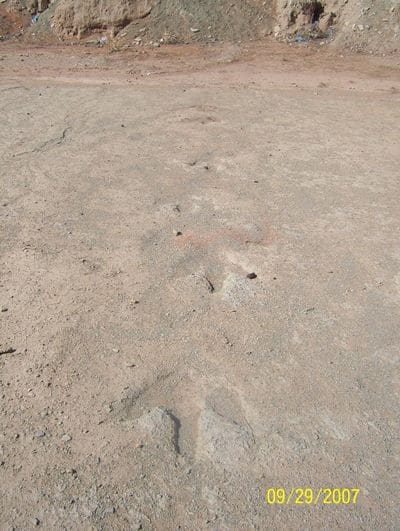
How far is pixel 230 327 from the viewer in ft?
10.8

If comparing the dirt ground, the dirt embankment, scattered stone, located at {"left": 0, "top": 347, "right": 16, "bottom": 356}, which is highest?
scattered stone, located at {"left": 0, "top": 347, "right": 16, "bottom": 356}

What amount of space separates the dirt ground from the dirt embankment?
607 centimetres

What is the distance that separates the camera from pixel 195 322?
3.31 metres

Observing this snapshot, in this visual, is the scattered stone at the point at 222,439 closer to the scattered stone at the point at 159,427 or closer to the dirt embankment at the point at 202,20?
the scattered stone at the point at 159,427
